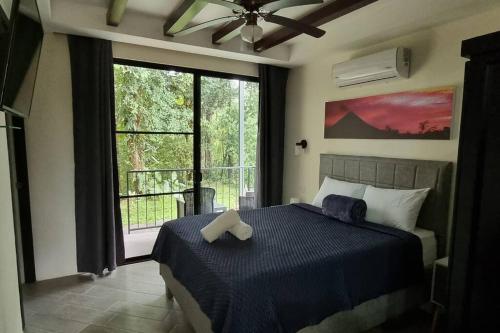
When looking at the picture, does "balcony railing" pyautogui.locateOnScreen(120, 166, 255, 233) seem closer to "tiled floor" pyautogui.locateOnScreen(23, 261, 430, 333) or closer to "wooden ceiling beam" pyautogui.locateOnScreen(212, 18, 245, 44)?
"tiled floor" pyautogui.locateOnScreen(23, 261, 430, 333)

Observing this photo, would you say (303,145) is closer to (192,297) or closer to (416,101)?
(416,101)

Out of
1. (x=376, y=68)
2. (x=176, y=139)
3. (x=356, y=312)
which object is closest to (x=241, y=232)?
(x=356, y=312)

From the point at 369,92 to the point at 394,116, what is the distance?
410 mm

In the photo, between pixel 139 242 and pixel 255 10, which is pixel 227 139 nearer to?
pixel 139 242

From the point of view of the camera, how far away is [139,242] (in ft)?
13.0

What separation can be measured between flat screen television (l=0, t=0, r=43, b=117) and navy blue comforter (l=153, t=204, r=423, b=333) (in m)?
1.28

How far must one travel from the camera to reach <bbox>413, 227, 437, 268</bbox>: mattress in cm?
234

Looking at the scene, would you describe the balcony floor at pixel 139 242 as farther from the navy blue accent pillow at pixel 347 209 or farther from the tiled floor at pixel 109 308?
the navy blue accent pillow at pixel 347 209

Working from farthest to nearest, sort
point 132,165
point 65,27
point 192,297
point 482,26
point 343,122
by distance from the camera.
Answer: point 132,165 < point 343,122 < point 65,27 < point 482,26 < point 192,297

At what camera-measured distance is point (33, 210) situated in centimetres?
282

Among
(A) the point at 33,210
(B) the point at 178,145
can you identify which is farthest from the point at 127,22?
(A) the point at 33,210

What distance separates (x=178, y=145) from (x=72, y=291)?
1883 millimetres

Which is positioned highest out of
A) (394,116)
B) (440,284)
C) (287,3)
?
(287,3)

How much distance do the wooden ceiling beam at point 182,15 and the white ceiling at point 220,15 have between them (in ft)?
0.24
